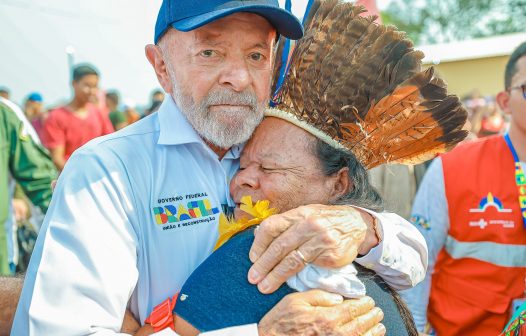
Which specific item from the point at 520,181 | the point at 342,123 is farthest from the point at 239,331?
the point at 520,181

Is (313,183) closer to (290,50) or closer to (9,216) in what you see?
(290,50)

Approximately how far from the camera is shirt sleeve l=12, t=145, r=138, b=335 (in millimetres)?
1500

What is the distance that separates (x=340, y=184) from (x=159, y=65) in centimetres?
81

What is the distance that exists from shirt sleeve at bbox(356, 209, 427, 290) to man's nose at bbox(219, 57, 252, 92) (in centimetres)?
61

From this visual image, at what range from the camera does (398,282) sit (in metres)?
1.89

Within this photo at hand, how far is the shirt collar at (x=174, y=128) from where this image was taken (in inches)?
74.9

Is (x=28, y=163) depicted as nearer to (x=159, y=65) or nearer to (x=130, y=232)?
(x=159, y=65)

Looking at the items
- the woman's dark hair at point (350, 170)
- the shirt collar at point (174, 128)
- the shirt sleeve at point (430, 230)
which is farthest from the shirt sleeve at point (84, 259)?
the shirt sleeve at point (430, 230)

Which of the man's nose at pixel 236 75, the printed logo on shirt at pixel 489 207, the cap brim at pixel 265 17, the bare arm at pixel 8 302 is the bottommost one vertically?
the bare arm at pixel 8 302

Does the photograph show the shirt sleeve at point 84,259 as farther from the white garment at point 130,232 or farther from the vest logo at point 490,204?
the vest logo at point 490,204

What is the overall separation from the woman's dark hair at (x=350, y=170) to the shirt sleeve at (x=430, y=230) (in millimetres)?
1384

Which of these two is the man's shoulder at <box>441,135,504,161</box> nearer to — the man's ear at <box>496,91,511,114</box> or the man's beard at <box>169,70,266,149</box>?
the man's ear at <box>496,91,511,114</box>

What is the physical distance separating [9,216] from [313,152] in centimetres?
294

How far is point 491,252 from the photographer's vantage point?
3162 mm
